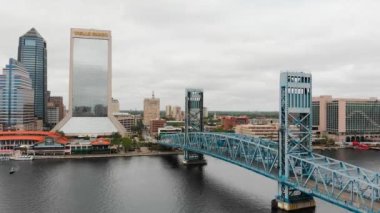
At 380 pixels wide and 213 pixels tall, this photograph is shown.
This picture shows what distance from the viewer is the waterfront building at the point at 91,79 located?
5768 inches

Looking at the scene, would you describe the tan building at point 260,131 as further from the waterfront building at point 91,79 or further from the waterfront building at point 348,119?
the waterfront building at point 91,79

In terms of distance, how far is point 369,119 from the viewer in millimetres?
163500

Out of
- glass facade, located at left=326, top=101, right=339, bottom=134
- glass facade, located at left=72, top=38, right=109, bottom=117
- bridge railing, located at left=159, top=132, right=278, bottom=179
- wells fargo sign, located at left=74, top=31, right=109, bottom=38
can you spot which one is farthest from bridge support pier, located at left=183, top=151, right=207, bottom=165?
glass facade, located at left=326, top=101, right=339, bottom=134

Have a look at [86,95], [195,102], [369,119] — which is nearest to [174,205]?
[195,102]

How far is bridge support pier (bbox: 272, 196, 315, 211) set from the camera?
164 feet

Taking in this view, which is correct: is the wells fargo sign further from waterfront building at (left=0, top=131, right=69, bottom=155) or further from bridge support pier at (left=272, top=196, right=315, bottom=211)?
bridge support pier at (left=272, top=196, right=315, bottom=211)

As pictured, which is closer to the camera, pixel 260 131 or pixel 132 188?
pixel 132 188

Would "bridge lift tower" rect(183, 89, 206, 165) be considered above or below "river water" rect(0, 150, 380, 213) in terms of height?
above

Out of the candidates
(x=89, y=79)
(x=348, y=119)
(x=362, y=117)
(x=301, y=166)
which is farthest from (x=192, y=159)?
(x=362, y=117)

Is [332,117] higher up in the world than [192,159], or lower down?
higher up

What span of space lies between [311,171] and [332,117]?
12606cm

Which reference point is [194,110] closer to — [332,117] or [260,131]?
[260,131]

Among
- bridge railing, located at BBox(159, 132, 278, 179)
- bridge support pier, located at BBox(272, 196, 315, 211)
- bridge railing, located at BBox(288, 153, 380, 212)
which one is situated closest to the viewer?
bridge railing, located at BBox(288, 153, 380, 212)

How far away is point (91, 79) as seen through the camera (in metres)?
149
